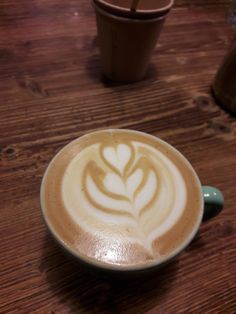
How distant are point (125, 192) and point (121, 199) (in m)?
0.01

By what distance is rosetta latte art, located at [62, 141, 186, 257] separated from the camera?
0.42m

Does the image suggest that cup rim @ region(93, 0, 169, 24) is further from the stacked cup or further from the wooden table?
the wooden table

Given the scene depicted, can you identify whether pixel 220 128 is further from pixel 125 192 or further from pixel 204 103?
pixel 125 192

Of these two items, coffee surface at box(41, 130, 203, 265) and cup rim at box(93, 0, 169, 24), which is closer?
Answer: coffee surface at box(41, 130, 203, 265)

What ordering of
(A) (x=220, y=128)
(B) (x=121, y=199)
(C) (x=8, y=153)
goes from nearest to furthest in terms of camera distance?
1. (B) (x=121, y=199)
2. (C) (x=8, y=153)
3. (A) (x=220, y=128)

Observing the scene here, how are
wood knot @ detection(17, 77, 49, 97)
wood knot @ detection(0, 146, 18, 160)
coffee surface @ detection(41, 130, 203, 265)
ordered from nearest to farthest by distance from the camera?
coffee surface @ detection(41, 130, 203, 265)
wood knot @ detection(0, 146, 18, 160)
wood knot @ detection(17, 77, 49, 97)

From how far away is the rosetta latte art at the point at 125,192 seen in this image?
417mm

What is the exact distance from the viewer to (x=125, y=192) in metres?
0.46

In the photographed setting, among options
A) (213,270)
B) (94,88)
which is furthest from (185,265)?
(94,88)

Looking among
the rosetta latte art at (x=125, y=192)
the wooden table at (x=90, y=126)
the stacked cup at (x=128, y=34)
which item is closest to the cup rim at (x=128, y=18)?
the stacked cup at (x=128, y=34)

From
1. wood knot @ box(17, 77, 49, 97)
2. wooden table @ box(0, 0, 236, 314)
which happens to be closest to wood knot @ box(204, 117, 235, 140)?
wooden table @ box(0, 0, 236, 314)

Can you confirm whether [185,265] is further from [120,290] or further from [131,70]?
[131,70]

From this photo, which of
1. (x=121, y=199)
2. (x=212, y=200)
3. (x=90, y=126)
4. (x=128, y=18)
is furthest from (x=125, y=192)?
(x=128, y=18)

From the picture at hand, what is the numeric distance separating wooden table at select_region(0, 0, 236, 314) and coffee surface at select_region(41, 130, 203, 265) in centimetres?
9
